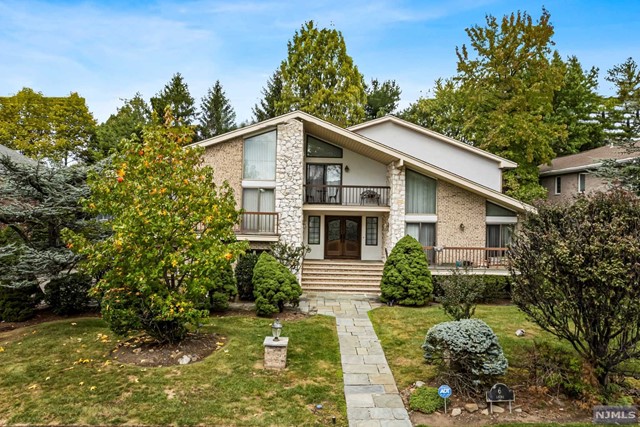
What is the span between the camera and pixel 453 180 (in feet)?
49.7

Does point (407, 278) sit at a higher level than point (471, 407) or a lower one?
higher

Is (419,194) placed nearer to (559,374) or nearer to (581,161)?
(559,374)

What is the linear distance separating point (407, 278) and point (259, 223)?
651 cm

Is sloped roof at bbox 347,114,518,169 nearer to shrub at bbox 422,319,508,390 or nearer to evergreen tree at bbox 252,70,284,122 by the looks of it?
shrub at bbox 422,319,508,390

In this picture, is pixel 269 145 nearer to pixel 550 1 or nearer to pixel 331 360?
pixel 331 360

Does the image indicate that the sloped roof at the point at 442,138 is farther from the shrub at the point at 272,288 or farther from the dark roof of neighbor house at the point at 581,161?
the shrub at the point at 272,288

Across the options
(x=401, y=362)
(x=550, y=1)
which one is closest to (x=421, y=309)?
(x=401, y=362)

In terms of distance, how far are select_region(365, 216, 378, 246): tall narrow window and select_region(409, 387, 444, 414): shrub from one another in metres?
11.7

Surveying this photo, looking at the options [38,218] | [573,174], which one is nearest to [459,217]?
[573,174]

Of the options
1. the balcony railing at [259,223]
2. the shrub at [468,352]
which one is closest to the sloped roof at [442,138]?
the balcony railing at [259,223]

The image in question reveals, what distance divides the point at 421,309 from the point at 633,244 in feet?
25.4

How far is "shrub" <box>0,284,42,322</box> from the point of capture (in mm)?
10758

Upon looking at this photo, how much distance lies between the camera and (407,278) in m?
12.9

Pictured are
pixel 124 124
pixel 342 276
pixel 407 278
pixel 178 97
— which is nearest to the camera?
pixel 407 278
